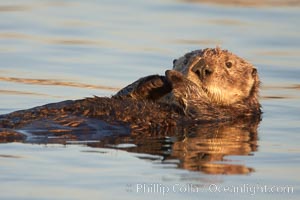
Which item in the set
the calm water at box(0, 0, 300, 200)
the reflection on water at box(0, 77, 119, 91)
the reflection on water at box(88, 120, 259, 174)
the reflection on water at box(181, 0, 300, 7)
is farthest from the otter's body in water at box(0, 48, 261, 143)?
the reflection on water at box(181, 0, 300, 7)

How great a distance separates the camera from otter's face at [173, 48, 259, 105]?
31.8 feet

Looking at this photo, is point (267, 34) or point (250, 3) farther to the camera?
point (250, 3)

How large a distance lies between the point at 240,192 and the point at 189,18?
28.4 feet

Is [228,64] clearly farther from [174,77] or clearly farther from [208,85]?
[174,77]

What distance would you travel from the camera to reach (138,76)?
11641mm

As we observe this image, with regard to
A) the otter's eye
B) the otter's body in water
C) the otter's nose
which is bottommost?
the otter's body in water

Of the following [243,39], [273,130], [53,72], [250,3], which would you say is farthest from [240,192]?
[250,3]

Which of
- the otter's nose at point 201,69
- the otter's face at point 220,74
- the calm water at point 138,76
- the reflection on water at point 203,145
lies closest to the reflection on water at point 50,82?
the calm water at point 138,76

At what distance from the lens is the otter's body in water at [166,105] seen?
8.45m

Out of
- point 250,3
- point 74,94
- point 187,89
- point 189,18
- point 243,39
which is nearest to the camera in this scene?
point 187,89

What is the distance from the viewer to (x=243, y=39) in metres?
14.0

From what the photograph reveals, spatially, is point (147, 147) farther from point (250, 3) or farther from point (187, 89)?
point (250, 3)

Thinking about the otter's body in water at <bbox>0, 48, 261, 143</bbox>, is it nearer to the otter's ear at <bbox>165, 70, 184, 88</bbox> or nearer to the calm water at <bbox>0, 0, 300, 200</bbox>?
the otter's ear at <bbox>165, 70, 184, 88</bbox>

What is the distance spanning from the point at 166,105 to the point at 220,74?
33.6 inches
